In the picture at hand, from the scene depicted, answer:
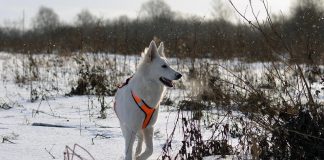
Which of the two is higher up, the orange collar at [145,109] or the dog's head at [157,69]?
the dog's head at [157,69]

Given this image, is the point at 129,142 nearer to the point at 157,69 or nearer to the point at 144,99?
the point at 144,99

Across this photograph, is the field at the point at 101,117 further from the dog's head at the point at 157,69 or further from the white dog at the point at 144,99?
the dog's head at the point at 157,69

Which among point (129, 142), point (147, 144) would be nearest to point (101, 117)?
point (147, 144)

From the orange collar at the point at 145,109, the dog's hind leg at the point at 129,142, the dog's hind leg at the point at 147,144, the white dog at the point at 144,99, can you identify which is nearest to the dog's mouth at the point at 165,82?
the white dog at the point at 144,99

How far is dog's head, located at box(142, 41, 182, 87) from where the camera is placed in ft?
13.7

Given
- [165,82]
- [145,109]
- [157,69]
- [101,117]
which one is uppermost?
[157,69]

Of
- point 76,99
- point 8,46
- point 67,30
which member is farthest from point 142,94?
point 8,46

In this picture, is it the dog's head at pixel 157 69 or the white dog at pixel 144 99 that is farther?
the dog's head at pixel 157 69

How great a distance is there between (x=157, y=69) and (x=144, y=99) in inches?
13.5

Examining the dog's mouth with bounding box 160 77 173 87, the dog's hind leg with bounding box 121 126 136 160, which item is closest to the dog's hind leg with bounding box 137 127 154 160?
the dog's hind leg with bounding box 121 126 136 160

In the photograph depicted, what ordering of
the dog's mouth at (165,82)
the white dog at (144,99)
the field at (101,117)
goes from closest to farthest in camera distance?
the field at (101,117) < the white dog at (144,99) < the dog's mouth at (165,82)

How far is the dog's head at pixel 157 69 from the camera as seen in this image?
4.17 metres

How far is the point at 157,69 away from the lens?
420 centimetres

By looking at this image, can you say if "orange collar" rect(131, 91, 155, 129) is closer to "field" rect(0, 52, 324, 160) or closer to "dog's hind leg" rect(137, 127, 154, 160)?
"dog's hind leg" rect(137, 127, 154, 160)
